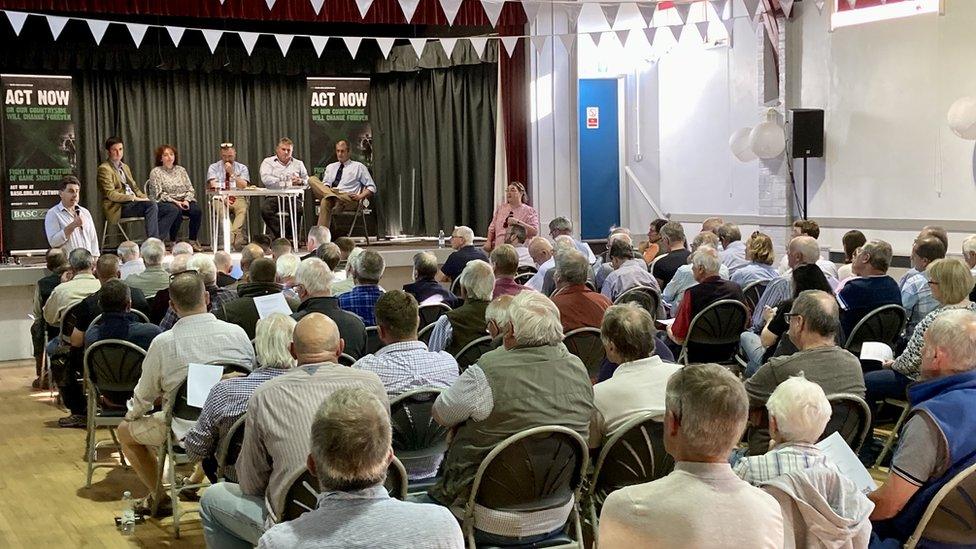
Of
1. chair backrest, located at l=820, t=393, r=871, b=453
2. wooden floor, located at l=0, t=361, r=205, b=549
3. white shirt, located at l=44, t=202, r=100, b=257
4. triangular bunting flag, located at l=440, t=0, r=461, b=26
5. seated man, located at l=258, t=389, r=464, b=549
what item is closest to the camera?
seated man, located at l=258, t=389, r=464, b=549

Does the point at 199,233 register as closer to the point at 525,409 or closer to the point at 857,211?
the point at 857,211

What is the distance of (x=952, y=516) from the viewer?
119 inches

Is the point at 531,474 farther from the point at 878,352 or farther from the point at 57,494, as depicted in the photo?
the point at 57,494

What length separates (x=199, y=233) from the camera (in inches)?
547

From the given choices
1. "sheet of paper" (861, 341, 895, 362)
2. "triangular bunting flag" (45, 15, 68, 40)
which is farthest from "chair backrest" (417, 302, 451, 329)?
"triangular bunting flag" (45, 15, 68, 40)

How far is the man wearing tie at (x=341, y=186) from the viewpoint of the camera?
13.0 meters

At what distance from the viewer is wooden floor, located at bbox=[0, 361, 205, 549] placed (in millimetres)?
4848

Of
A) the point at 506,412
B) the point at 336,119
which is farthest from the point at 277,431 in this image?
the point at 336,119

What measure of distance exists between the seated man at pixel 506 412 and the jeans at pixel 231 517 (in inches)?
22.9

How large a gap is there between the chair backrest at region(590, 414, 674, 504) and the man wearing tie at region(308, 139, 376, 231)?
9751 mm

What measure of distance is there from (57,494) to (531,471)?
11.2ft

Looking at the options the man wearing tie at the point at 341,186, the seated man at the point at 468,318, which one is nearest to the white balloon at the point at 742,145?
the man wearing tie at the point at 341,186

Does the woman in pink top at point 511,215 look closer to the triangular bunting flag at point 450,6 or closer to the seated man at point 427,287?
the triangular bunting flag at point 450,6

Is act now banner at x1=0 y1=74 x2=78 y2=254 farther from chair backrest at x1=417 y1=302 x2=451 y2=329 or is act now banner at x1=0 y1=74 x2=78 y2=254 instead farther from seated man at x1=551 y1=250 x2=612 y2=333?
seated man at x1=551 y1=250 x2=612 y2=333
